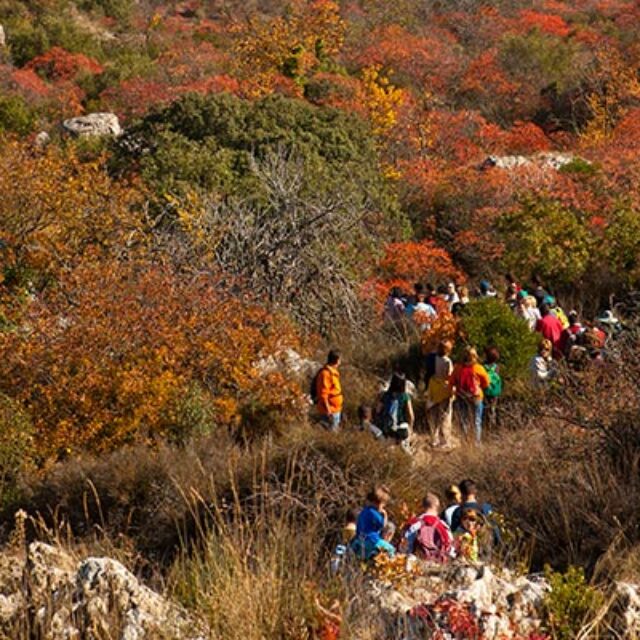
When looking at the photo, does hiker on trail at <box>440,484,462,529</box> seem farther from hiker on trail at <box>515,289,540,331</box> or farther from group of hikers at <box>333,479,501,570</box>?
hiker on trail at <box>515,289,540,331</box>

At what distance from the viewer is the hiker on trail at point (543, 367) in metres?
13.0

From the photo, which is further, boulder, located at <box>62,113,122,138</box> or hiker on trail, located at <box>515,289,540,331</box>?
boulder, located at <box>62,113,122,138</box>

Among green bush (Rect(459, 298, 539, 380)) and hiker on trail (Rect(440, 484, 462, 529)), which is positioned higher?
hiker on trail (Rect(440, 484, 462, 529))

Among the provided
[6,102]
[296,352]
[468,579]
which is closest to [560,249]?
[296,352]

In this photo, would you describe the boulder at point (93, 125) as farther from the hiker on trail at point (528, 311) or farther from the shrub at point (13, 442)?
the shrub at point (13, 442)

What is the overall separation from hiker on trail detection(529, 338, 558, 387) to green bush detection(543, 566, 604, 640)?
27.5ft

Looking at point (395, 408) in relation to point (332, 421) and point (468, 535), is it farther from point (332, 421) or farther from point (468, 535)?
point (468, 535)

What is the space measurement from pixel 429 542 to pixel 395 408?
5.03 meters

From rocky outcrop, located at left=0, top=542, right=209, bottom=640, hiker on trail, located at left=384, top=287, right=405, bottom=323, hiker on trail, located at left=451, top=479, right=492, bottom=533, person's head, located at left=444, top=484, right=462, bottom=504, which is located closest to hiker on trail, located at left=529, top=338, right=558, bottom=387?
hiker on trail, located at left=384, top=287, right=405, bottom=323

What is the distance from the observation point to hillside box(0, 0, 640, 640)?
466 cm

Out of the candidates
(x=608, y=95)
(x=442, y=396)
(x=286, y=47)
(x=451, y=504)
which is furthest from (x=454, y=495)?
(x=286, y=47)

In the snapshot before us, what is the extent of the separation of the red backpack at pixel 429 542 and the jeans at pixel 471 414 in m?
4.84

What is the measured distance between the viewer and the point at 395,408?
11.9 m

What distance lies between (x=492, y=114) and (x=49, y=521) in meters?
34.4
